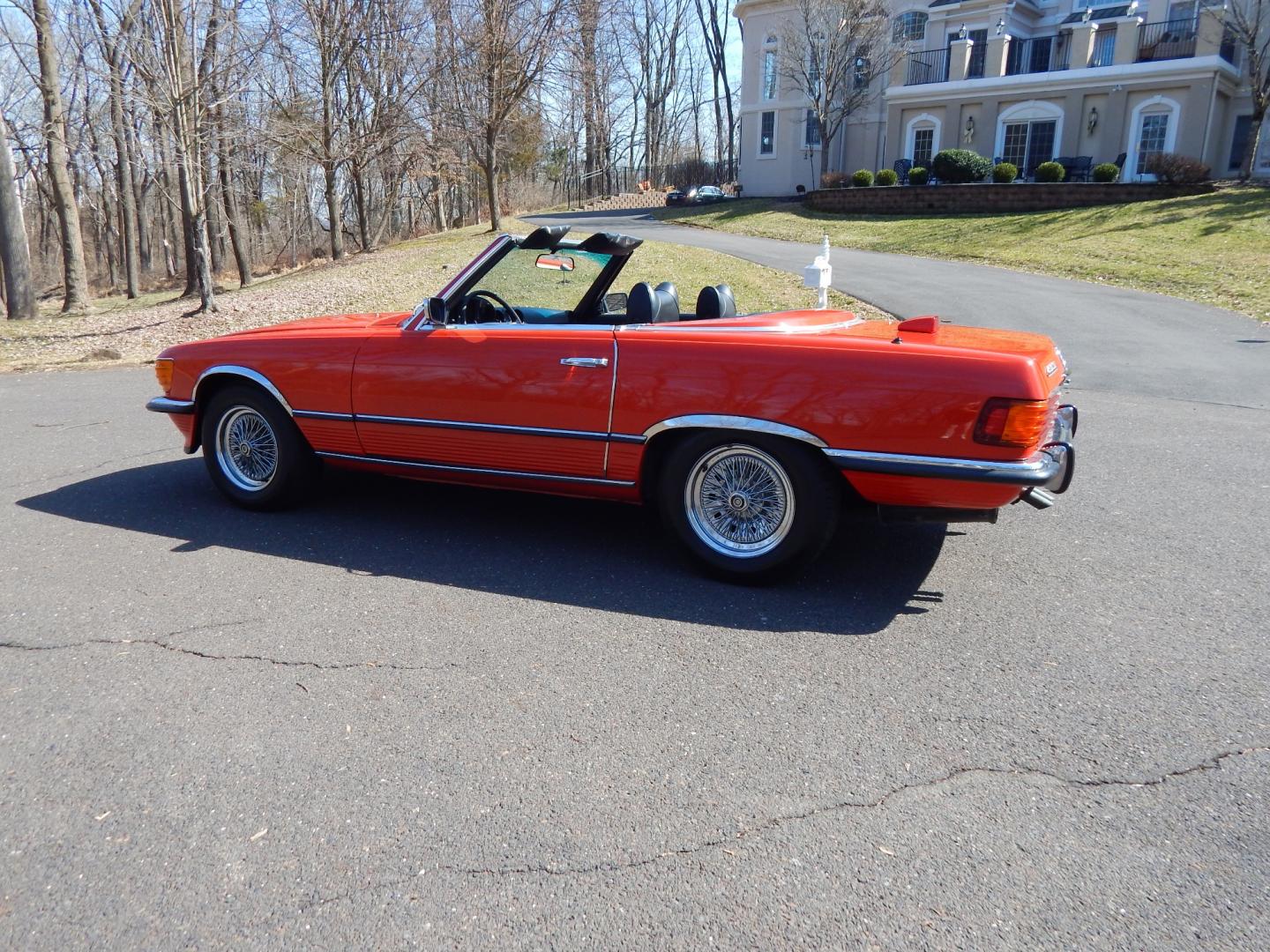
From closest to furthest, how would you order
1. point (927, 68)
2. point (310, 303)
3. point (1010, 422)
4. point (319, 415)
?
point (1010, 422), point (319, 415), point (310, 303), point (927, 68)

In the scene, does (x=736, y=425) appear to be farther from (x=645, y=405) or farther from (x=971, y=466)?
(x=971, y=466)

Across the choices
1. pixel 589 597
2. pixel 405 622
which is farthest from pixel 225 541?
pixel 589 597

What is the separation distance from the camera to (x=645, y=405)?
4.07m

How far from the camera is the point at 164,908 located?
2225mm

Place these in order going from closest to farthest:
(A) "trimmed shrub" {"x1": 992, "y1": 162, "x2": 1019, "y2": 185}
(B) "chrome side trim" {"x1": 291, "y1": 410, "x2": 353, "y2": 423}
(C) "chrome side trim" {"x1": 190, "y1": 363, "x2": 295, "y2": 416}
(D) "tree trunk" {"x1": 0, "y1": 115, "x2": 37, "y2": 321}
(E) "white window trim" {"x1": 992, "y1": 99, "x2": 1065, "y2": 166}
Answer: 1. (B) "chrome side trim" {"x1": 291, "y1": 410, "x2": 353, "y2": 423}
2. (C) "chrome side trim" {"x1": 190, "y1": 363, "x2": 295, "y2": 416}
3. (D) "tree trunk" {"x1": 0, "y1": 115, "x2": 37, "y2": 321}
4. (A) "trimmed shrub" {"x1": 992, "y1": 162, "x2": 1019, "y2": 185}
5. (E) "white window trim" {"x1": 992, "y1": 99, "x2": 1065, "y2": 166}

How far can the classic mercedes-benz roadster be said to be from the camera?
367 cm

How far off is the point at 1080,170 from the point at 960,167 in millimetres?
3552

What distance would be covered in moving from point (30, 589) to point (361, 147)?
2166 cm

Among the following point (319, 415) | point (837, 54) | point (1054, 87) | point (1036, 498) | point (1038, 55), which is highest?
point (837, 54)

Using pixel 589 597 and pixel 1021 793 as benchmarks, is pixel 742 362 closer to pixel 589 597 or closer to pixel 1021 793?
pixel 589 597

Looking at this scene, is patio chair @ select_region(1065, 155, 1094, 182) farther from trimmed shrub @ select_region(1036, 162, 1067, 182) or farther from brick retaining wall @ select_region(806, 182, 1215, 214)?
trimmed shrub @ select_region(1036, 162, 1067, 182)

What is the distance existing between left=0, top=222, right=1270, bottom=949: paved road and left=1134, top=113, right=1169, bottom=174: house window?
2853 centimetres

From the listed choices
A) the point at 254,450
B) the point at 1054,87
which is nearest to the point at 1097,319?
the point at 254,450

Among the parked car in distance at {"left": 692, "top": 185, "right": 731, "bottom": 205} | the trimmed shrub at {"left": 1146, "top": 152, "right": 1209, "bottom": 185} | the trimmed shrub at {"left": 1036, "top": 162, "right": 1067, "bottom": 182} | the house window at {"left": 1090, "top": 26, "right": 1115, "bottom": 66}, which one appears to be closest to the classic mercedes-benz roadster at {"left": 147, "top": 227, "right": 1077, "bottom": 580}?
the trimmed shrub at {"left": 1146, "top": 152, "right": 1209, "bottom": 185}
